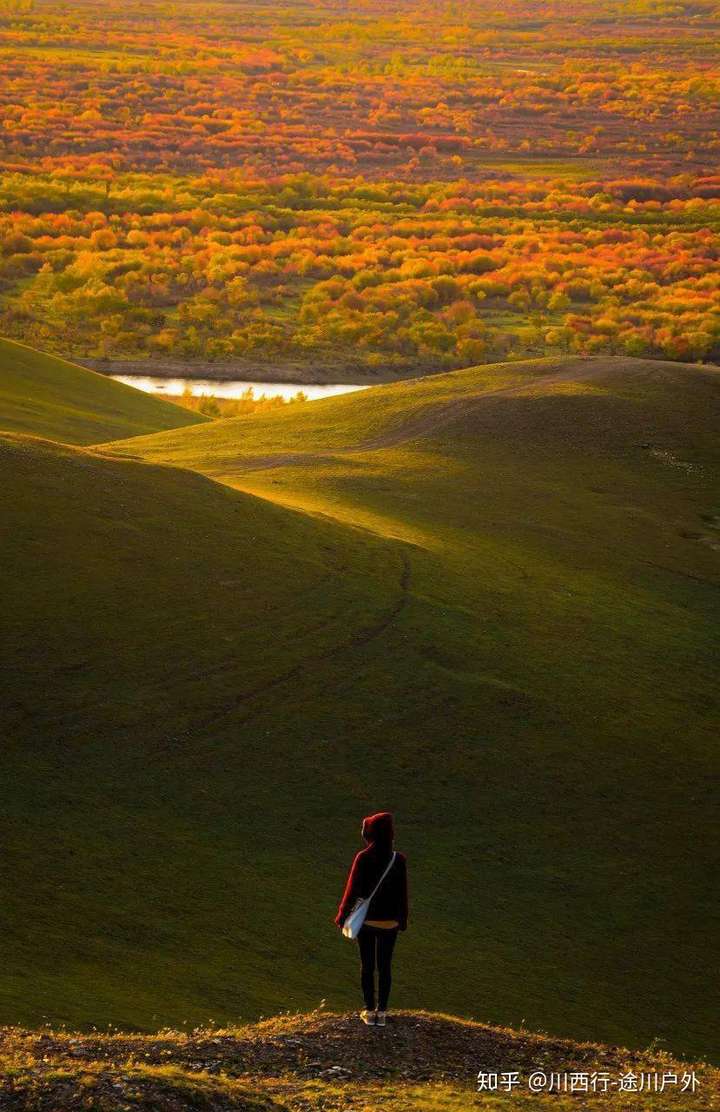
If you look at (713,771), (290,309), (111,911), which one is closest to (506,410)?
(713,771)

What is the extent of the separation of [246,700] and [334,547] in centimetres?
962

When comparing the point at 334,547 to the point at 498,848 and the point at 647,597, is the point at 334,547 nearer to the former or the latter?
the point at 647,597

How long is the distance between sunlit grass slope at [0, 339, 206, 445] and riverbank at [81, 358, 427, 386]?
76.1 ft

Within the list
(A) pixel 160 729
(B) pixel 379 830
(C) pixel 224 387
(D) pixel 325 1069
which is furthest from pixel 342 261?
(D) pixel 325 1069

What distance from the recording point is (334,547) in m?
36.7

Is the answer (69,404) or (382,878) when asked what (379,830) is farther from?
(69,404)

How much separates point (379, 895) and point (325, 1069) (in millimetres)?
1771

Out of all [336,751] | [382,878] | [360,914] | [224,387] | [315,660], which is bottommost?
[336,751]

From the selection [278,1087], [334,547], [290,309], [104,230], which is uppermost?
[104,230]

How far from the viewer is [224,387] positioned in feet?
314

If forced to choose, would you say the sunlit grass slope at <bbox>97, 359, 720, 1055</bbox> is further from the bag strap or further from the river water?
the river water

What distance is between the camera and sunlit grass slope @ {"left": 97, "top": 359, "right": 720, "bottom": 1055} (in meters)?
21.9

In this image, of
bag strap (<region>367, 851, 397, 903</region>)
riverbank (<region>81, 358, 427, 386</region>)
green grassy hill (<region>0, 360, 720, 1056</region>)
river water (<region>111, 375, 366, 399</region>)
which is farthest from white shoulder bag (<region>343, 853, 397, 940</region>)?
riverbank (<region>81, 358, 427, 386</region>)

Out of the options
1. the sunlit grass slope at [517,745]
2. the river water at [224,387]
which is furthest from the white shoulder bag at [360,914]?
the river water at [224,387]
